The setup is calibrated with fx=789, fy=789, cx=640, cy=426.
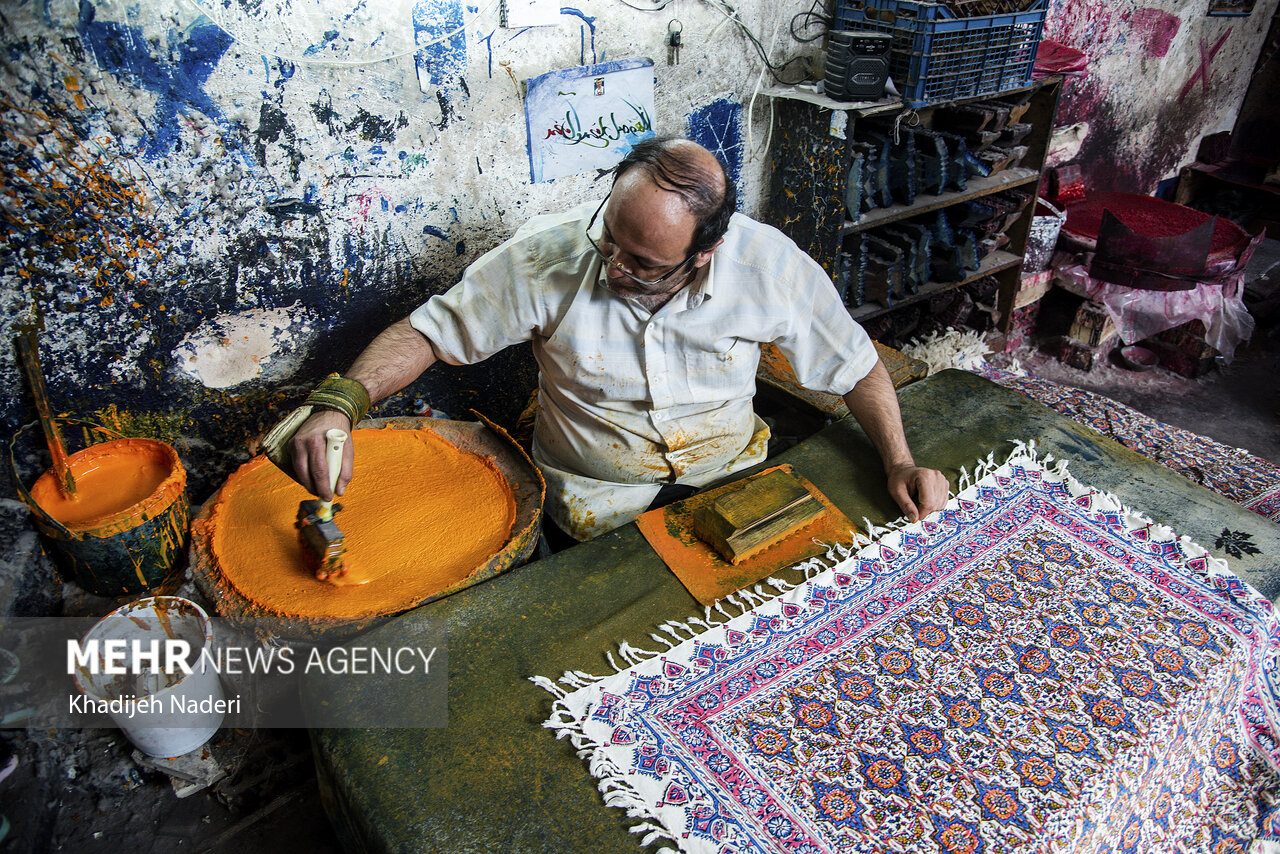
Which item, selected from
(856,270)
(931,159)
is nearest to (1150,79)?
(931,159)

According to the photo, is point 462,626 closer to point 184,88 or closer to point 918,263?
point 184,88

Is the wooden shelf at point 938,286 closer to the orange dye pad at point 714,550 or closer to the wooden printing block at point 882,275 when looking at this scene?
the wooden printing block at point 882,275

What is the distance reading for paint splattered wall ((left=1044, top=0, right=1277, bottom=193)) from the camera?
13.8 feet

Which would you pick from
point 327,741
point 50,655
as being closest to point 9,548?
point 50,655

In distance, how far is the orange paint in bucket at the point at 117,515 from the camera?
72.0 inches

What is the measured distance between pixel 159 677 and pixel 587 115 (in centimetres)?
201

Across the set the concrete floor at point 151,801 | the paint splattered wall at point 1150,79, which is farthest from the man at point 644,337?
the paint splattered wall at point 1150,79

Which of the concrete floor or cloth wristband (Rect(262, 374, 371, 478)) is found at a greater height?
cloth wristband (Rect(262, 374, 371, 478))

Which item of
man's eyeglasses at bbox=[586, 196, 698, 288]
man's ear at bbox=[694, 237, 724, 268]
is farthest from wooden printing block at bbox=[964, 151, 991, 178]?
man's eyeglasses at bbox=[586, 196, 698, 288]

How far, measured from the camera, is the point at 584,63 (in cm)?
250

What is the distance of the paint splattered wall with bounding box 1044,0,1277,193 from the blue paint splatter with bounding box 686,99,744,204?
6.79 feet

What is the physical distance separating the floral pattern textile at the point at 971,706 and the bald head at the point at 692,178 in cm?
82

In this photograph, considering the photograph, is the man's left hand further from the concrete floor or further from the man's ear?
the concrete floor

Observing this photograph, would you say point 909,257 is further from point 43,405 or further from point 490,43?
point 43,405
